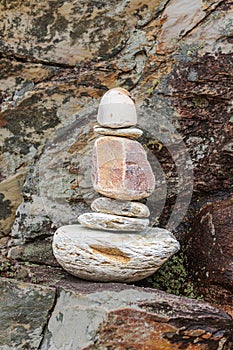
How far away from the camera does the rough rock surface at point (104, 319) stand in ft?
7.88

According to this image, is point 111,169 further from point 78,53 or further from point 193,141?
point 78,53

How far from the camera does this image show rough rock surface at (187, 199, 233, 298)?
2803mm

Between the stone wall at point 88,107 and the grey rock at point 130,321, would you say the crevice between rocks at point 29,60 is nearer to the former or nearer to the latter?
the stone wall at point 88,107

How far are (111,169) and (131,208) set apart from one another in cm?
25

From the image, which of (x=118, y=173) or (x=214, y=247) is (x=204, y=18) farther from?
(x=214, y=247)

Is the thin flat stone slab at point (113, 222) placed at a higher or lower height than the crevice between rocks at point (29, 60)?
lower

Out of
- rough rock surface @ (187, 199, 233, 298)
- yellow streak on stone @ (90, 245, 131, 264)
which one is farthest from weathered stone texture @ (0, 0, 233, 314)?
yellow streak on stone @ (90, 245, 131, 264)

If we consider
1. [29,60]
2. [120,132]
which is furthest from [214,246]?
[29,60]

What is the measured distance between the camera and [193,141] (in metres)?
3.34

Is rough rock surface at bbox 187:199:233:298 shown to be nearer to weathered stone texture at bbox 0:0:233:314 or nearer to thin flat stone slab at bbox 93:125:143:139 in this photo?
weathered stone texture at bbox 0:0:233:314

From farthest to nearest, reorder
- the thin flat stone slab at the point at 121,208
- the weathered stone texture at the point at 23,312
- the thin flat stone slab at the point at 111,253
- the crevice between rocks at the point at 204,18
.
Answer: the crevice between rocks at the point at 204,18, the thin flat stone slab at the point at 121,208, the thin flat stone slab at the point at 111,253, the weathered stone texture at the point at 23,312

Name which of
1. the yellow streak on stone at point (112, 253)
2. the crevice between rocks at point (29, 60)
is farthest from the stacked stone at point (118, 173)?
the crevice between rocks at point (29, 60)

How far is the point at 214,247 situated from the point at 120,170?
0.71m

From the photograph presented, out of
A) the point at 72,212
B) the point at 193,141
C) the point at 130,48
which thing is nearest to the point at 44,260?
the point at 72,212
